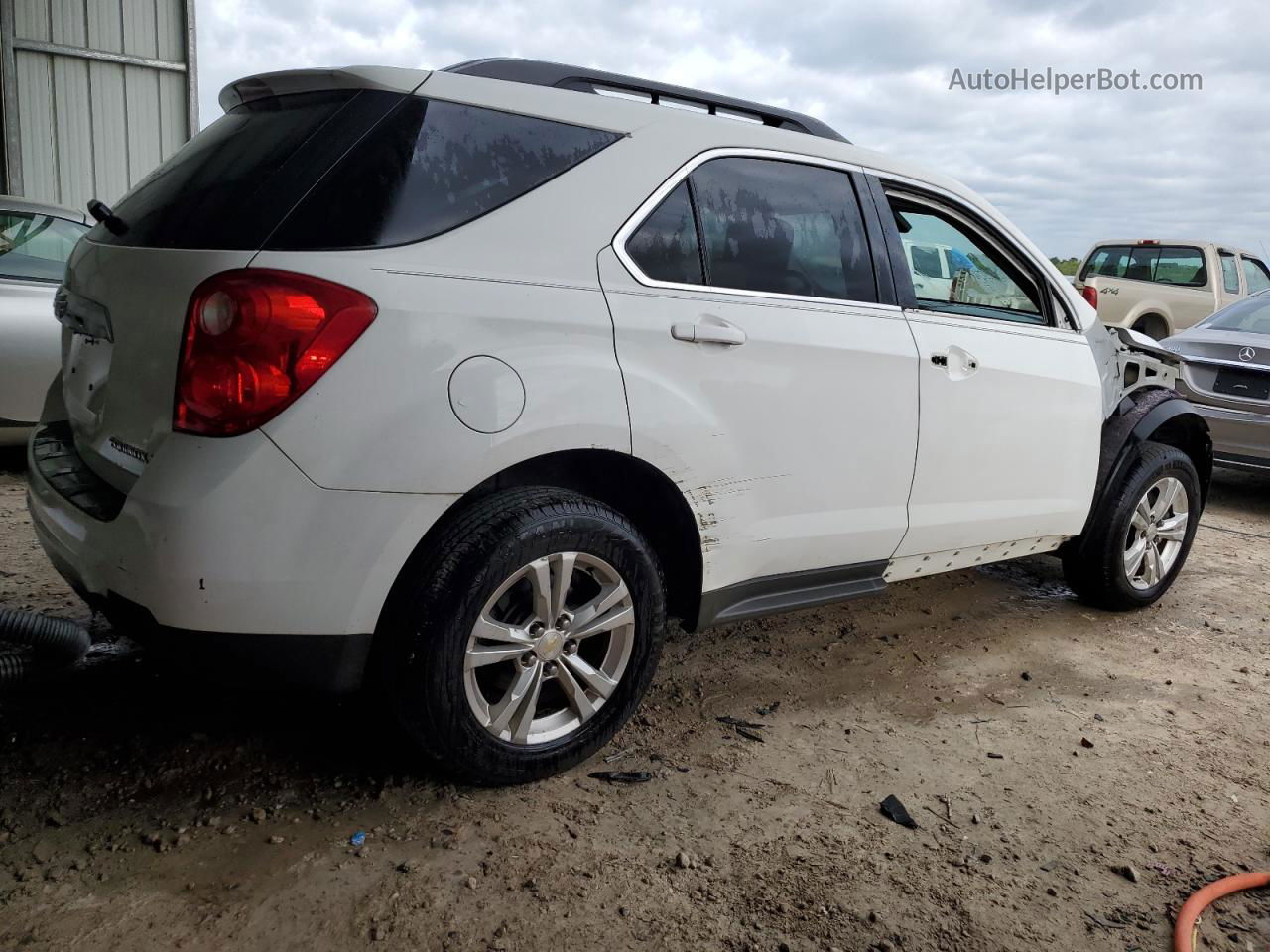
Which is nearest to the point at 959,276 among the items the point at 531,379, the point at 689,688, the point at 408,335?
the point at 689,688

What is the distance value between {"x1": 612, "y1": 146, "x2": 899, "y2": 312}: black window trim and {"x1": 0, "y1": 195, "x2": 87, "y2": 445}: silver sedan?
3840 millimetres

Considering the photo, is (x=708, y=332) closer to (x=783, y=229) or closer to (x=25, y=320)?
(x=783, y=229)

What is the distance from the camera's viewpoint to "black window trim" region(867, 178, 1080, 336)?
3367 millimetres

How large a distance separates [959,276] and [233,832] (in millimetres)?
2880

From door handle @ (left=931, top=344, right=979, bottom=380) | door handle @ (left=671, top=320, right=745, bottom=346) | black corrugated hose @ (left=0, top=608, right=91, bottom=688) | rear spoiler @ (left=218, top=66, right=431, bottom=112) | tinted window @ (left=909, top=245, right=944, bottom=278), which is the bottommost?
black corrugated hose @ (left=0, top=608, right=91, bottom=688)

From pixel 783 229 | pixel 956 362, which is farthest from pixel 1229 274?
pixel 783 229

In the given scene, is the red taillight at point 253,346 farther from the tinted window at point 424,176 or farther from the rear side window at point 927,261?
the rear side window at point 927,261

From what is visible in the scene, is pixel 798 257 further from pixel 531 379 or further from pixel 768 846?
pixel 768 846

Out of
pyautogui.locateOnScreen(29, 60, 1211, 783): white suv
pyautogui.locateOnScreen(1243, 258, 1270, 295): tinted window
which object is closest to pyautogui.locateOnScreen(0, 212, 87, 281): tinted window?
pyautogui.locateOnScreen(29, 60, 1211, 783): white suv

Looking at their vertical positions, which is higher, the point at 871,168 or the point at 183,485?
the point at 871,168

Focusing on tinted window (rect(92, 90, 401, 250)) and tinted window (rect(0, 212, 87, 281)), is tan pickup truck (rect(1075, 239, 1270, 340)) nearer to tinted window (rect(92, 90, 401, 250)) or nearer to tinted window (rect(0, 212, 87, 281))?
tinted window (rect(0, 212, 87, 281))

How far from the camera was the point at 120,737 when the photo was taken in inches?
108

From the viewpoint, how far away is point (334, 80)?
8.01ft

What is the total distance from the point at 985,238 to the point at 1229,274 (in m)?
11.5
